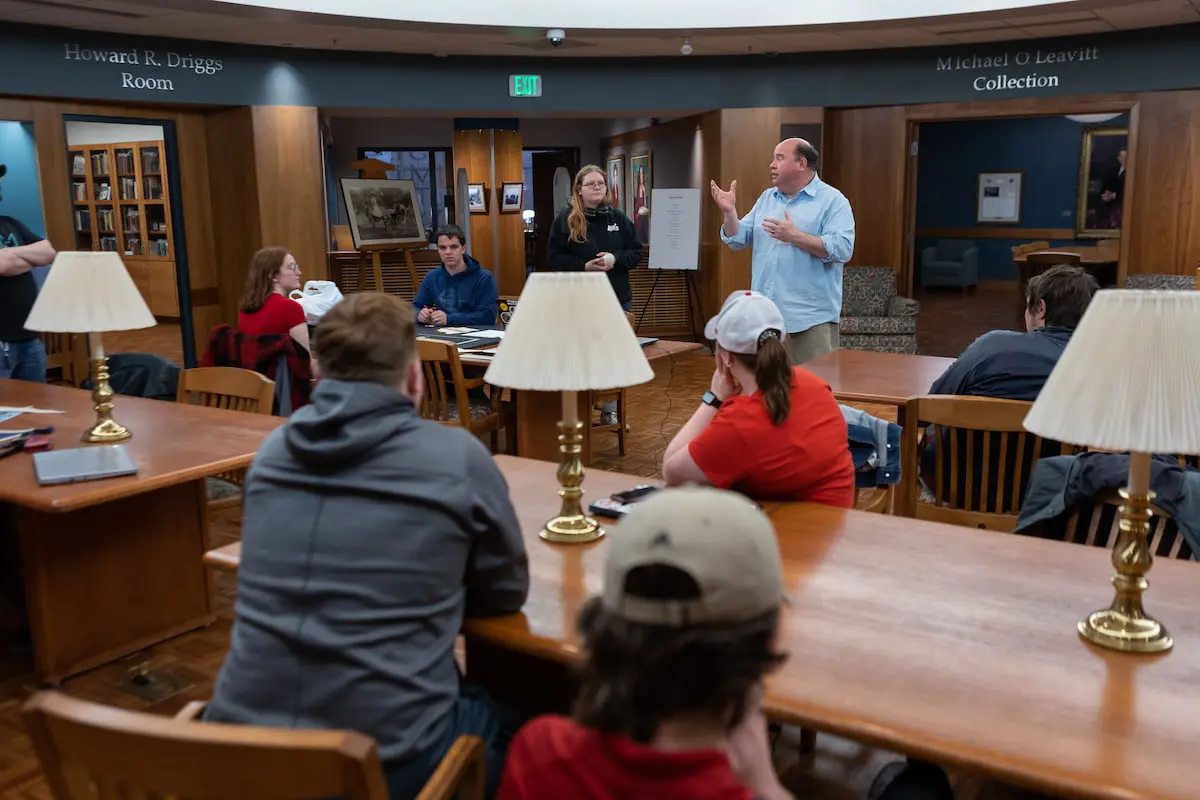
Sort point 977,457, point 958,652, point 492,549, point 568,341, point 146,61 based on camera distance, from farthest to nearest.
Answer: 1. point 146,61
2. point 977,457
3. point 568,341
4. point 492,549
5. point 958,652

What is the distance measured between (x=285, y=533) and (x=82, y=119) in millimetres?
6689

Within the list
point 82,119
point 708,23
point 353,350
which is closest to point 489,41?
point 708,23

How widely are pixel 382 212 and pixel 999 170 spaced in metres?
10.3

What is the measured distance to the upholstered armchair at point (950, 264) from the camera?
48.6 ft

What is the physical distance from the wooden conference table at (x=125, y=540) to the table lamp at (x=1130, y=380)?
2.20 meters

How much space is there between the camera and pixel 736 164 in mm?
8516

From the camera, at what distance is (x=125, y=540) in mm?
3168

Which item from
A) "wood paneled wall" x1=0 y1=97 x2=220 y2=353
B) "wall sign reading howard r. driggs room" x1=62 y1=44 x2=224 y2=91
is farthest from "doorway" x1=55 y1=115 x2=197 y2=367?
"wall sign reading howard r. driggs room" x1=62 y1=44 x2=224 y2=91

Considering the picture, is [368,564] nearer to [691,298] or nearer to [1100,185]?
[691,298]

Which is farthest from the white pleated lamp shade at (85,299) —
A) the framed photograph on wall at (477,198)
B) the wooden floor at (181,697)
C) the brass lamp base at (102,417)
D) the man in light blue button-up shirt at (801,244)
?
the framed photograph on wall at (477,198)

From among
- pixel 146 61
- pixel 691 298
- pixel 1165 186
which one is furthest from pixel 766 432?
pixel 691 298

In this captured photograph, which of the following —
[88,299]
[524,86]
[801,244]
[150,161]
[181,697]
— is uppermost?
[524,86]

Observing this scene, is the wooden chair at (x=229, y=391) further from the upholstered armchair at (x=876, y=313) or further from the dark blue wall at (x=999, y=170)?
the dark blue wall at (x=999, y=170)

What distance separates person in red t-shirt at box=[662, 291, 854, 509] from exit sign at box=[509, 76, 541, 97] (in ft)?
21.0
